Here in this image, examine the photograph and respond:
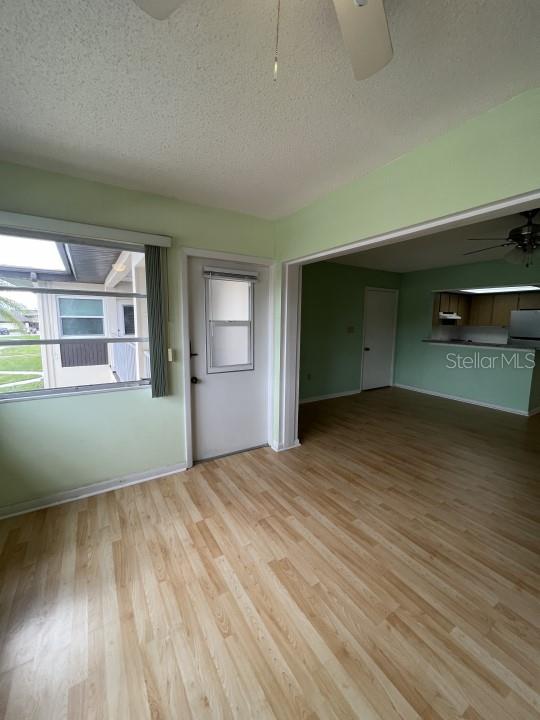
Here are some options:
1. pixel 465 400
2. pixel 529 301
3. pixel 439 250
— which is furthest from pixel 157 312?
pixel 529 301

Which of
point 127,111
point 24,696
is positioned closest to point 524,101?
point 127,111

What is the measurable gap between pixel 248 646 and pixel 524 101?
280 cm

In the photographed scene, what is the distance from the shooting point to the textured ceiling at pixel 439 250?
3150 millimetres

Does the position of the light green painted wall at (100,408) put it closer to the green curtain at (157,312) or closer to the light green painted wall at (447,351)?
the green curtain at (157,312)

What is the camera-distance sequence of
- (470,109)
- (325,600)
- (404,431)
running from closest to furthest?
1. (470,109)
2. (325,600)
3. (404,431)

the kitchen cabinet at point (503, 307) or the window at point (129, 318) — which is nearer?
the window at point (129, 318)

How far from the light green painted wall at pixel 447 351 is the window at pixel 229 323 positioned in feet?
13.8

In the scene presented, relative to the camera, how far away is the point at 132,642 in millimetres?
1278

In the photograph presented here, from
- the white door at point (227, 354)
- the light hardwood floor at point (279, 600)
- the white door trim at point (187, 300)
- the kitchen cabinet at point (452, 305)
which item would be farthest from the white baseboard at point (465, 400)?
the white door trim at point (187, 300)

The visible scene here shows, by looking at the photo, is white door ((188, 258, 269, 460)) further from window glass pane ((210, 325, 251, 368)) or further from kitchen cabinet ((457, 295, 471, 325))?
kitchen cabinet ((457, 295, 471, 325))

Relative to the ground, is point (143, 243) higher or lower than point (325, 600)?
higher

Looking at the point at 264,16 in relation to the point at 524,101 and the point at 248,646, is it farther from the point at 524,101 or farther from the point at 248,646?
the point at 248,646

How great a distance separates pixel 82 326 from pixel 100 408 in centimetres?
69

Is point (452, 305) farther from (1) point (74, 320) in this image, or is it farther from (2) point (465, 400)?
(1) point (74, 320)
